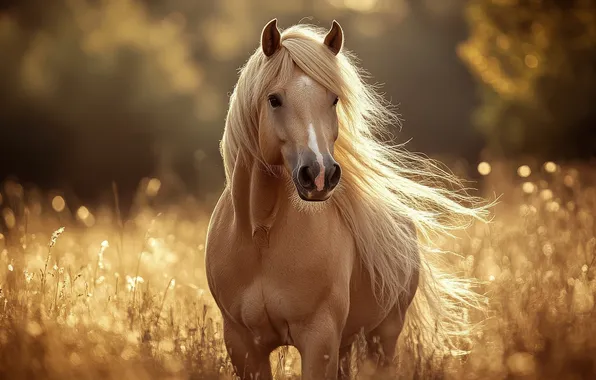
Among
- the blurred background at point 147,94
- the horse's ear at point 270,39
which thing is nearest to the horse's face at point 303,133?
the horse's ear at point 270,39

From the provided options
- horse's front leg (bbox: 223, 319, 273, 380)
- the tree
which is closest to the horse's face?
horse's front leg (bbox: 223, 319, 273, 380)

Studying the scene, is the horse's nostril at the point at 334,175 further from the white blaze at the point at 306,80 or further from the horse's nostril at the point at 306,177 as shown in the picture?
the white blaze at the point at 306,80

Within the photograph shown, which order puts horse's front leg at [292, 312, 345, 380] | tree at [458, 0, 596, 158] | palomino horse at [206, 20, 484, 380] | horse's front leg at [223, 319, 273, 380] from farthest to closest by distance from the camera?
1. tree at [458, 0, 596, 158]
2. horse's front leg at [223, 319, 273, 380]
3. horse's front leg at [292, 312, 345, 380]
4. palomino horse at [206, 20, 484, 380]

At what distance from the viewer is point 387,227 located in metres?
4.64

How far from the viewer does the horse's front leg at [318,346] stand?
3.84 m

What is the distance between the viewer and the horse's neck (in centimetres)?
403

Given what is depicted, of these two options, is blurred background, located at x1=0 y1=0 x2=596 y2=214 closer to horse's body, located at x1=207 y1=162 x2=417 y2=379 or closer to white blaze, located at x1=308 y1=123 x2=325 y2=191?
horse's body, located at x1=207 y1=162 x2=417 y2=379

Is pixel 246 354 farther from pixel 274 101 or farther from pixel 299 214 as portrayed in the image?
pixel 274 101

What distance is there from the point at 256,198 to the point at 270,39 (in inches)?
31.3

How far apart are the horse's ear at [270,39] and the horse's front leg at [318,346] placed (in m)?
1.31

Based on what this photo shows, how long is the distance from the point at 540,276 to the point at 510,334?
1.20 m

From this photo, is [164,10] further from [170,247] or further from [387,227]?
[387,227]

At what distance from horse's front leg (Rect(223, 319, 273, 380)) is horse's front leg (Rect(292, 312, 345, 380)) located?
1.03 ft

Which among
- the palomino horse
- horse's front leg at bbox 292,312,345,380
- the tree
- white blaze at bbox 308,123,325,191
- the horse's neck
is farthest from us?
the tree
